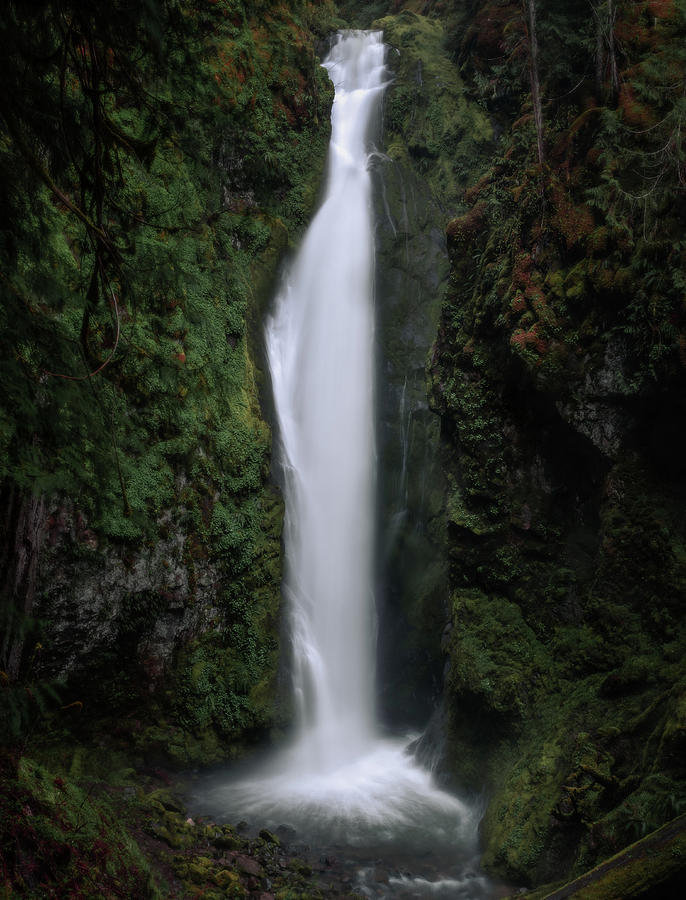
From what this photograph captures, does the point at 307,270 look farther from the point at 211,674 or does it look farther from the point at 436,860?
the point at 436,860

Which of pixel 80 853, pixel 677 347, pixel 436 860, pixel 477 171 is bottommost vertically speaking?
pixel 436 860

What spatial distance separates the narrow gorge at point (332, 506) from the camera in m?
3.15

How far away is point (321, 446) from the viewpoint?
13445 millimetres

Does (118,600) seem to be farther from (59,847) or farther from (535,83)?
(535,83)

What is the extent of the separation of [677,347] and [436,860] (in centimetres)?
751

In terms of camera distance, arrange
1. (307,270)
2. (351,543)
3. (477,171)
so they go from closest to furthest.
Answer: (351,543)
(307,270)
(477,171)

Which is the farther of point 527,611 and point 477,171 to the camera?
point 477,171

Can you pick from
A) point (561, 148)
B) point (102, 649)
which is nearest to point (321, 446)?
point (102, 649)

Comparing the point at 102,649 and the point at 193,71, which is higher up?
the point at 193,71

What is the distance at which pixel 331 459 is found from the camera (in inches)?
528

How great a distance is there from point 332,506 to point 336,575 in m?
1.61

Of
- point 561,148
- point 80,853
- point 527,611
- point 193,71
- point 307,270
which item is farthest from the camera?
point 307,270

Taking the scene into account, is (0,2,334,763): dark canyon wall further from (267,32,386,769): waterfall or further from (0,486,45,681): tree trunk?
(267,32,386,769): waterfall

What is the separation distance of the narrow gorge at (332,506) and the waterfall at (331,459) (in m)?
0.09
